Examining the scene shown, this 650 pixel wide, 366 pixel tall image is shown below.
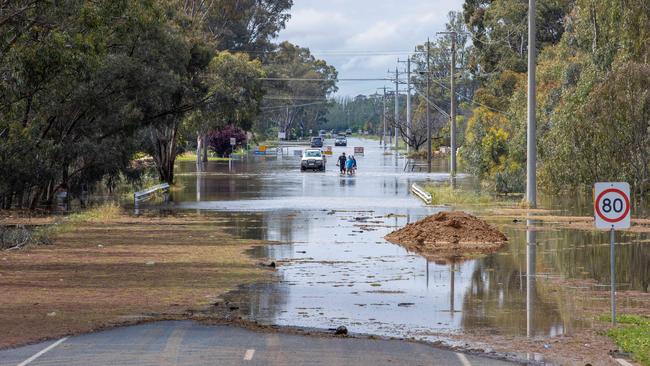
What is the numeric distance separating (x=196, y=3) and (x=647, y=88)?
3998cm

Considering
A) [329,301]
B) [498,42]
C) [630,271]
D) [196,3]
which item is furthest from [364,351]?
[498,42]

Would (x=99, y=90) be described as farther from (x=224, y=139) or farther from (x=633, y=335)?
(x=224, y=139)

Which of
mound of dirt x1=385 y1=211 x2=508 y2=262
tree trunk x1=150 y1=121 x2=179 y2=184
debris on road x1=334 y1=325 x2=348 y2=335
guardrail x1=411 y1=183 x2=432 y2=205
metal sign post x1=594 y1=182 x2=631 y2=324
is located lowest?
debris on road x1=334 y1=325 x2=348 y2=335

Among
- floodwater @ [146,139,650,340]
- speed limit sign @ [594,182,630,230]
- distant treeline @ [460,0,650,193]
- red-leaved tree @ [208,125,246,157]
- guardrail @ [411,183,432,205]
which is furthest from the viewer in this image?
red-leaved tree @ [208,125,246,157]

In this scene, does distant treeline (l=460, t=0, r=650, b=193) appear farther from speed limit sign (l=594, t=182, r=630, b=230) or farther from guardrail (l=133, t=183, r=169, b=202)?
speed limit sign (l=594, t=182, r=630, b=230)

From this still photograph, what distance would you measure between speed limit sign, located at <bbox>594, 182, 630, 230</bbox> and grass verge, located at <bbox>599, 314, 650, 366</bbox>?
1425mm

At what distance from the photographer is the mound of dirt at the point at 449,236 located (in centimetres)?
2820

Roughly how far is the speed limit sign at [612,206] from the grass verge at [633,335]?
142 cm

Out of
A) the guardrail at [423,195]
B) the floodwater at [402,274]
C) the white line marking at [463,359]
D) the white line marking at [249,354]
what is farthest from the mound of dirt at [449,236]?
the guardrail at [423,195]

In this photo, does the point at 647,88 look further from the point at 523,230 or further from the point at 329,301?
the point at 329,301

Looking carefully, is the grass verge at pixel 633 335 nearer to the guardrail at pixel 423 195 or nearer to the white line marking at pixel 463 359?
the white line marking at pixel 463 359

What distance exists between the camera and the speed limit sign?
15219 millimetres

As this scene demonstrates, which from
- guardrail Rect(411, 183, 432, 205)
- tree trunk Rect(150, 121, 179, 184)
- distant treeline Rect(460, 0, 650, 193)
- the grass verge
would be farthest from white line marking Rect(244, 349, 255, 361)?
tree trunk Rect(150, 121, 179, 184)

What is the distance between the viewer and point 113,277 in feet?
71.3
